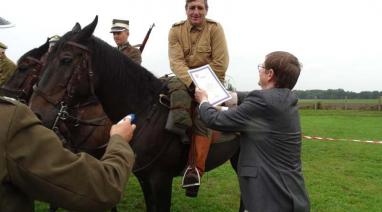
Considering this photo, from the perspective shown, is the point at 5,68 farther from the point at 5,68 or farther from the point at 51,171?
the point at 51,171

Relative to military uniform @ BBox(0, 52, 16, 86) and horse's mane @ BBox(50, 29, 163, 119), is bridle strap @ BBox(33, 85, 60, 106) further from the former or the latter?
military uniform @ BBox(0, 52, 16, 86)

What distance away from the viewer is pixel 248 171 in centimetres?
320

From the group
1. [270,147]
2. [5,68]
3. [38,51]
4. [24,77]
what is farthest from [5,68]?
[270,147]

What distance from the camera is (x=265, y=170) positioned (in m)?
3.12

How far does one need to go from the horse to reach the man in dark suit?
1.33 meters

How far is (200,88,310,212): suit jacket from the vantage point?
3.10 meters

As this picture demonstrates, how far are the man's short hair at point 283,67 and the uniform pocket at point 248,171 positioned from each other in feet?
2.16

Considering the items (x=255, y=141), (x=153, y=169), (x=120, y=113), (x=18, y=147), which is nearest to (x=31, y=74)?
(x=120, y=113)

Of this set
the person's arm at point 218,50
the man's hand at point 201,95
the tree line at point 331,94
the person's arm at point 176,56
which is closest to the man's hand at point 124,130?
the man's hand at point 201,95

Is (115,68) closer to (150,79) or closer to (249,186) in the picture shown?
(150,79)

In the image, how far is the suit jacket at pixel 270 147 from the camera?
10.2ft

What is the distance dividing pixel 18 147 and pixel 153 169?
3.06 metres

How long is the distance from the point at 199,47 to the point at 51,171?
11.9ft

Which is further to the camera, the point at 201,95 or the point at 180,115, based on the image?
the point at 180,115
